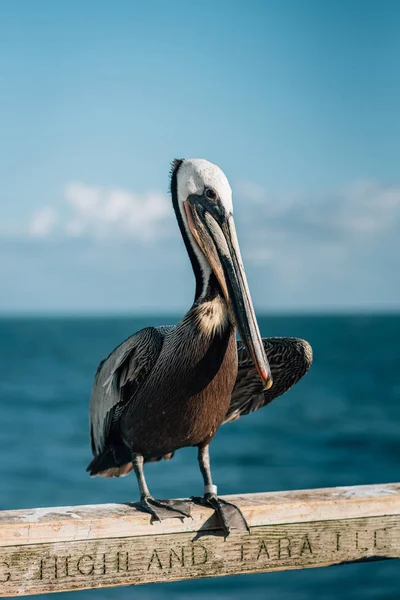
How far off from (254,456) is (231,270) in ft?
52.5

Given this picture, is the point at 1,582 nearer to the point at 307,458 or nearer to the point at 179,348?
the point at 179,348

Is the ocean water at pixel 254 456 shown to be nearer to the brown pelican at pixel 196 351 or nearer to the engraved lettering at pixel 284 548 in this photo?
the brown pelican at pixel 196 351

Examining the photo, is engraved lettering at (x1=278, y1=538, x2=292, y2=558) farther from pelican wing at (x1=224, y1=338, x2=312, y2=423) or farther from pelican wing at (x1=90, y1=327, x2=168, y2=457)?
pelican wing at (x1=224, y1=338, x2=312, y2=423)

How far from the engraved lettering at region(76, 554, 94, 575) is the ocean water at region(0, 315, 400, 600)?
6.42 metres

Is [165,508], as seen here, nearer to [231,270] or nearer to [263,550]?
[263,550]

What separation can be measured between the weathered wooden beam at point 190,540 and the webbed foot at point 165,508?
0.10 feet

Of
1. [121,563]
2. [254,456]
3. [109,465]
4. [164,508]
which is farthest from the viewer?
[254,456]

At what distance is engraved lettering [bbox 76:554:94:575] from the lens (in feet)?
9.98

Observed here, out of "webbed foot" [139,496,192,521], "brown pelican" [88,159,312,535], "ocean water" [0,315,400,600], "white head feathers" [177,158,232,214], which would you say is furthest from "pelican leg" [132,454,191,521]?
"ocean water" [0,315,400,600]

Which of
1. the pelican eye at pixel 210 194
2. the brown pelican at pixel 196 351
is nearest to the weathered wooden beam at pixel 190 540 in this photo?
the brown pelican at pixel 196 351

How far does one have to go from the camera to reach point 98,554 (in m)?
3.06

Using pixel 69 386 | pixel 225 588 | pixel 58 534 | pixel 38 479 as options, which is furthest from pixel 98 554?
pixel 69 386

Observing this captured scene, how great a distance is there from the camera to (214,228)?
3.71 m

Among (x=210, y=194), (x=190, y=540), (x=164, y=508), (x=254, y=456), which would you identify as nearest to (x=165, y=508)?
(x=164, y=508)
